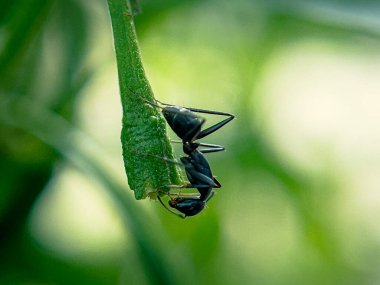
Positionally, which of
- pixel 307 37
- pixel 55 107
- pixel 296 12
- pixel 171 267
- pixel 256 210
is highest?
pixel 296 12

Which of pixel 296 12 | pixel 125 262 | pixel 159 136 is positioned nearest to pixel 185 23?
pixel 296 12

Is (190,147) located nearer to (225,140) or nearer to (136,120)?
(136,120)

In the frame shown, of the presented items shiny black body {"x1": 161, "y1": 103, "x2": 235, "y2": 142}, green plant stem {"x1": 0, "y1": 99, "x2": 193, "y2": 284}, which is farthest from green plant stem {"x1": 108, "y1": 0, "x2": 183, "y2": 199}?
green plant stem {"x1": 0, "y1": 99, "x2": 193, "y2": 284}

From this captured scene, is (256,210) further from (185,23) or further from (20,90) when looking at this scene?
(20,90)

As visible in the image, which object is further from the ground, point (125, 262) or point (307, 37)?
point (307, 37)

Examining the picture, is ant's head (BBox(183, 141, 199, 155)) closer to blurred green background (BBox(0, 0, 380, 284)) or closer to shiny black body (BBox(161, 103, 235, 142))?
shiny black body (BBox(161, 103, 235, 142))

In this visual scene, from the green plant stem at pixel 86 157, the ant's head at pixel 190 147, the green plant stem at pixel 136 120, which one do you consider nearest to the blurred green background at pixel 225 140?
the green plant stem at pixel 86 157

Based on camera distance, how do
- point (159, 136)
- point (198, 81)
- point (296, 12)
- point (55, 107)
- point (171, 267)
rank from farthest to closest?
point (198, 81) < point (296, 12) < point (55, 107) < point (171, 267) < point (159, 136)

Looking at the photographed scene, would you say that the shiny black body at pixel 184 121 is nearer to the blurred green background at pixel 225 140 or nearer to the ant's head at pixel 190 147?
the ant's head at pixel 190 147
